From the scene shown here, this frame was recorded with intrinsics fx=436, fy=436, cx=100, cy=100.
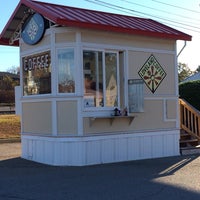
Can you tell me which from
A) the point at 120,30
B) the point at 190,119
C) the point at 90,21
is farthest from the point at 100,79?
the point at 190,119

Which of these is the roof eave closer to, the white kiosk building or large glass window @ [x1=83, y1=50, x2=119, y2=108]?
the white kiosk building

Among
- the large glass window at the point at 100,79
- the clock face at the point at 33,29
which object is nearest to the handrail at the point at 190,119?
the large glass window at the point at 100,79

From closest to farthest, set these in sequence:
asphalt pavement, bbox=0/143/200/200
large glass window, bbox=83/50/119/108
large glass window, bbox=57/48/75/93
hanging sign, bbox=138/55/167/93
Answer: asphalt pavement, bbox=0/143/200/200 → large glass window, bbox=57/48/75/93 → large glass window, bbox=83/50/119/108 → hanging sign, bbox=138/55/167/93

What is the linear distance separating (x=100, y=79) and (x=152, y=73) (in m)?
1.90

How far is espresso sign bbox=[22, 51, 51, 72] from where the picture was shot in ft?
39.2

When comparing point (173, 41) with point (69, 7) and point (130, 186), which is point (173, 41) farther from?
point (130, 186)

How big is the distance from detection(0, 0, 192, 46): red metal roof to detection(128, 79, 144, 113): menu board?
4.59 feet

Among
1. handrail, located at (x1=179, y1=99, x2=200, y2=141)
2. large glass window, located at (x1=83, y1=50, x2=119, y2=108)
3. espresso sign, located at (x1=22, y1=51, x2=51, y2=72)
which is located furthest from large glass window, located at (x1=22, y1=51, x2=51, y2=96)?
handrail, located at (x1=179, y1=99, x2=200, y2=141)

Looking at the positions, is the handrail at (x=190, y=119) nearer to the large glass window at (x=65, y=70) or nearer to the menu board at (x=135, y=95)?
the menu board at (x=135, y=95)

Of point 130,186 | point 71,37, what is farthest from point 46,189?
point 71,37

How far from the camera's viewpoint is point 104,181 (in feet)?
29.9

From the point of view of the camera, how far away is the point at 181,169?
10594mm

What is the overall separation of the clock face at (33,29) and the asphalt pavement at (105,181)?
136 inches

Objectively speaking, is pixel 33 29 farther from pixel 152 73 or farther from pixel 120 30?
pixel 152 73
